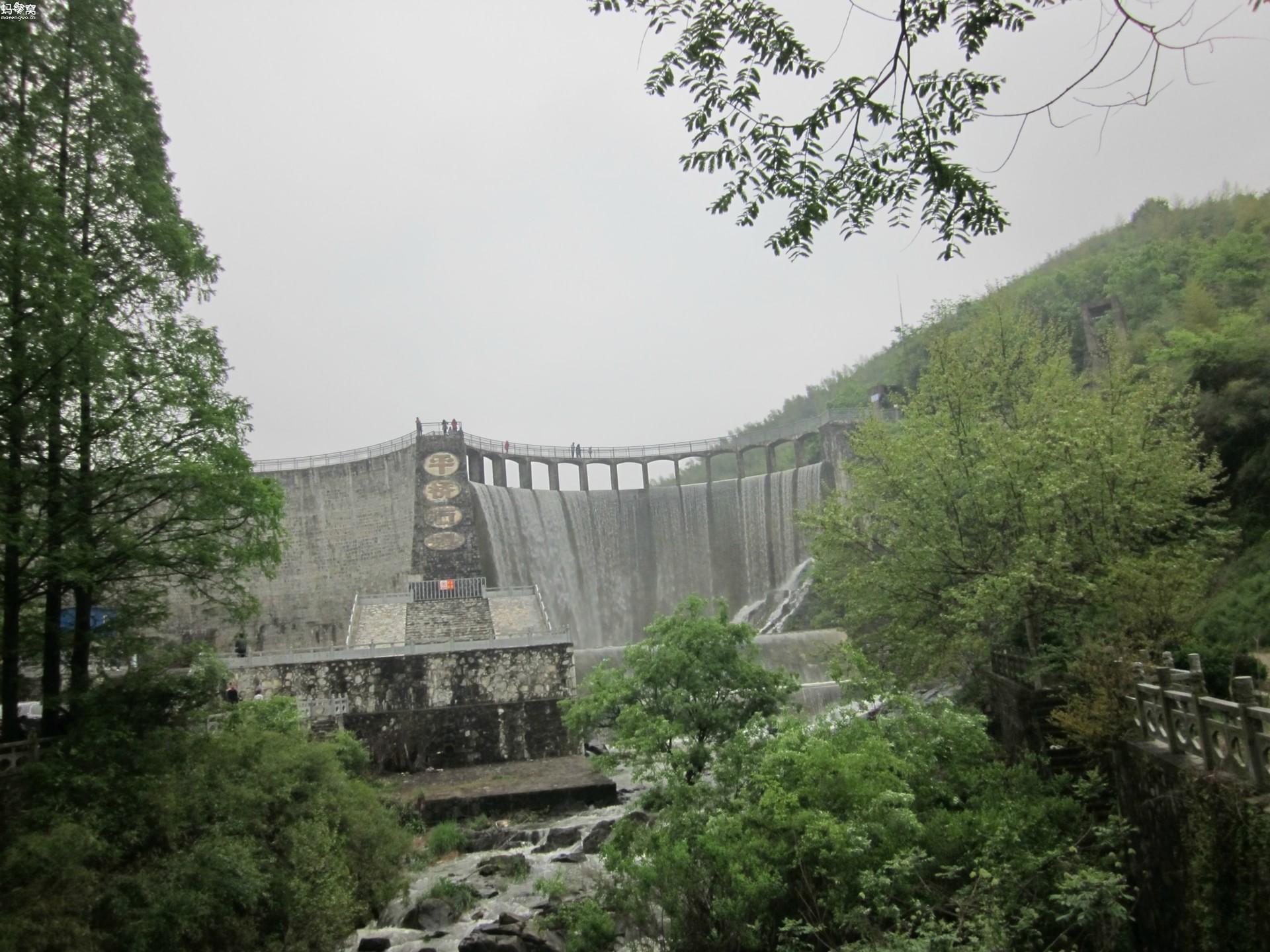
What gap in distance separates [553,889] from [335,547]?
2166cm

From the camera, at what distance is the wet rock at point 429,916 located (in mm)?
12344

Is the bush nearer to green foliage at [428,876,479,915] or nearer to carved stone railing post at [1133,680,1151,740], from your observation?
green foliage at [428,876,479,915]

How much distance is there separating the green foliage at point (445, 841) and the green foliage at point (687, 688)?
3081 millimetres

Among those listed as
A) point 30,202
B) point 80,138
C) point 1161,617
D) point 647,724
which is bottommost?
point 647,724

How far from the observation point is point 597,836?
15.3m

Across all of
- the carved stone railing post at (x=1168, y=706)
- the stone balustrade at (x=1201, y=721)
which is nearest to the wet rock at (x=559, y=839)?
the stone balustrade at (x=1201, y=721)

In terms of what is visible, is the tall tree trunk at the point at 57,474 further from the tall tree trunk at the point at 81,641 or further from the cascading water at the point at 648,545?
the cascading water at the point at 648,545

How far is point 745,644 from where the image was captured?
1493 cm

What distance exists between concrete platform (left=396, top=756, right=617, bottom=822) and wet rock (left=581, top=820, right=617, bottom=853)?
109cm

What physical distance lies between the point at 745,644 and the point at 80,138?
1083cm

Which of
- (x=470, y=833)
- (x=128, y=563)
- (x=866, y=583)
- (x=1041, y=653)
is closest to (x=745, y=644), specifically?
(x=866, y=583)

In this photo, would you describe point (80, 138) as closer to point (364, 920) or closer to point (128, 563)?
point (128, 563)

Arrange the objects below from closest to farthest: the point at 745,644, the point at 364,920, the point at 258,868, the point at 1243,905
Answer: the point at 1243,905
the point at 258,868
the point at 364,920
the point at 745,644

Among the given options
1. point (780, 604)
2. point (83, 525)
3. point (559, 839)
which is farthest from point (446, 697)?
point (780, 604)
